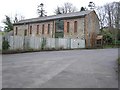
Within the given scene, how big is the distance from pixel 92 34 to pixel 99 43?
3.20 m

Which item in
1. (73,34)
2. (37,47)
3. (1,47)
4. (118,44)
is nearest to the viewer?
(1,47)

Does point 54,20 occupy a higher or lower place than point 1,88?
higher

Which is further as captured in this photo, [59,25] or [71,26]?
[59,25]

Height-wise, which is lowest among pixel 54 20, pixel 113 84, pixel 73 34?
pixel 113 84

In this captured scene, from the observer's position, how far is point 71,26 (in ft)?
178

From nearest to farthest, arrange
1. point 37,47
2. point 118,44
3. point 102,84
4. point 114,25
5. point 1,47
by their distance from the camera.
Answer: point 102,84, point 1,47, point 37,47, point 118,44, point 114,25

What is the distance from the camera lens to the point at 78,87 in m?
7.93

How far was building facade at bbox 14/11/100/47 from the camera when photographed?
52.4m

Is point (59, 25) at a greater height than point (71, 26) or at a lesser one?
greater

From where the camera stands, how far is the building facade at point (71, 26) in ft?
172

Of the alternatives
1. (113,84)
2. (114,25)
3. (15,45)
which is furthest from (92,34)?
(113,84)

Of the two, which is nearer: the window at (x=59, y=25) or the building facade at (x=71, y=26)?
the building facade at (x=71, y=26)

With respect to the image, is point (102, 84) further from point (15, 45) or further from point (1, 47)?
point (15, 45)

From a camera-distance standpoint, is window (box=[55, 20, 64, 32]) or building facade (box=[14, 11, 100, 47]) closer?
building facade (box=[14, 11, 100, 47])
